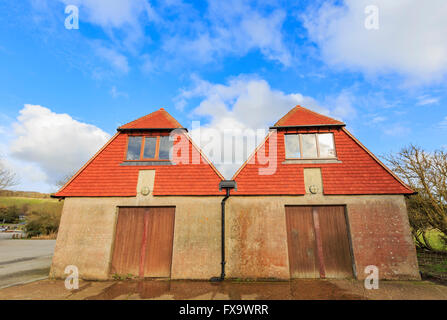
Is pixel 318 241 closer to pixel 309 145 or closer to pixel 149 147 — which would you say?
pixel 309 145

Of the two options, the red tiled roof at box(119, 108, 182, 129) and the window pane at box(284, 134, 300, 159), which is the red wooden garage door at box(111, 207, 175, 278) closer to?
the red tiled roof at box(119, 108, 182, 129)

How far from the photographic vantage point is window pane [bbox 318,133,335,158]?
9.19 m

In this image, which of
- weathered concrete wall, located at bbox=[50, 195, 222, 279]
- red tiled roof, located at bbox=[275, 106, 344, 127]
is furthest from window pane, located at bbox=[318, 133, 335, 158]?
weathered concrete wall, located at bbox=[50, 195, 222, 279]

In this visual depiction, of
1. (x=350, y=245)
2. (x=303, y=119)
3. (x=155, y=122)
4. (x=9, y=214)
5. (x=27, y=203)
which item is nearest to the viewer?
(x=350, y=245)

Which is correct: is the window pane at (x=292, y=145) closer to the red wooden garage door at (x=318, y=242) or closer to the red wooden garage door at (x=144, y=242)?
the red wooden garage door at (x=318, y=242)

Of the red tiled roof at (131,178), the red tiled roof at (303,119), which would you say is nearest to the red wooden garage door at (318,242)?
the red tiled roof at (131,178)

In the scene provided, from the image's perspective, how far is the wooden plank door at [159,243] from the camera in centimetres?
804

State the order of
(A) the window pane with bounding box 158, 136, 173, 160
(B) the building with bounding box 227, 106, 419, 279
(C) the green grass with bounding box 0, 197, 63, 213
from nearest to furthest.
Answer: (B) the building with bounding box 227, 106, 419, 279 < (A) the window pane with bounding box 158, 136, 173, 160 < (C) the green grass with bounding box 0, 197, 63, 213

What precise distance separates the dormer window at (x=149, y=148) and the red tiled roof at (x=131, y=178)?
0.45 m

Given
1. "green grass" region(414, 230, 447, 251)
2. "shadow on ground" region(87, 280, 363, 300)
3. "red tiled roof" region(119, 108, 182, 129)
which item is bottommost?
"shadow on ground" region(87, 280, 363, 300)

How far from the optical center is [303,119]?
384 inches

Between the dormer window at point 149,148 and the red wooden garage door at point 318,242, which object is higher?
the dormer window at point 149,148

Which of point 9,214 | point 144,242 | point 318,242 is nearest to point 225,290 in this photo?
point 144,242

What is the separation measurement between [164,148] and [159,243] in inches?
168
